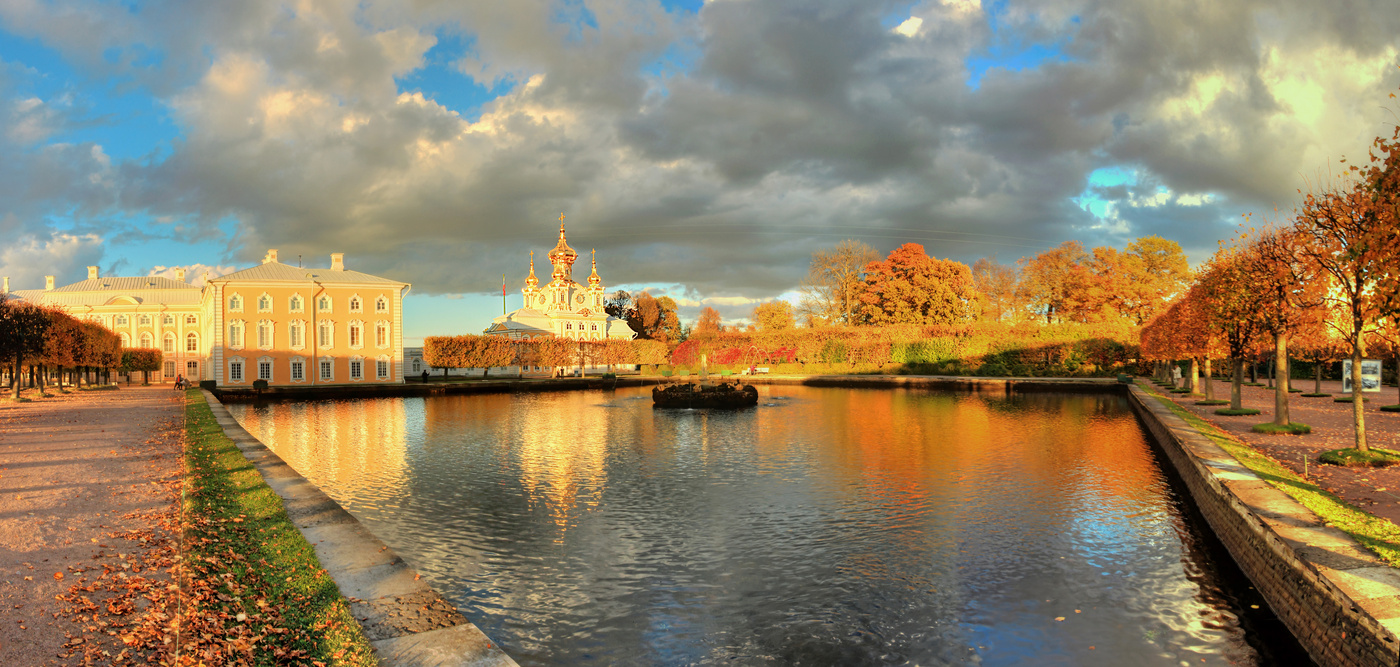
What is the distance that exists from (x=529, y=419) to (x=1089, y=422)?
17746mm

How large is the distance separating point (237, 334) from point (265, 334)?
5.05 ft

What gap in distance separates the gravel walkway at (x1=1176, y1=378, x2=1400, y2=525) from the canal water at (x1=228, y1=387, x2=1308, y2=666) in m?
1.76

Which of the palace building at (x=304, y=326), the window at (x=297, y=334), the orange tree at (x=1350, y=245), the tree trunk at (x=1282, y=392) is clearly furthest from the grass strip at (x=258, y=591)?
the window at (x=297, y=334)

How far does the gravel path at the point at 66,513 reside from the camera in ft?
16.6

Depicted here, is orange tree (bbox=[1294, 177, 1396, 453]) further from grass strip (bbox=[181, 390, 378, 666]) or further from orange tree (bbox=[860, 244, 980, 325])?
orange tree (bbox=[860, 244, 980, 325])

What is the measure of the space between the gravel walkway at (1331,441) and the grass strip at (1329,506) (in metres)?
0.29

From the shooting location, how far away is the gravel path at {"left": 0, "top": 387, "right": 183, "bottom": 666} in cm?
506

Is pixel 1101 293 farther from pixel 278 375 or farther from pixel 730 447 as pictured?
pixel 278 375

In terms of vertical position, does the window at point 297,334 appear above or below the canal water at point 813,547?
above

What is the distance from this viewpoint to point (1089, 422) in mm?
22281

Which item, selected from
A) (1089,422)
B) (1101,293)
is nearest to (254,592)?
(1089,422)

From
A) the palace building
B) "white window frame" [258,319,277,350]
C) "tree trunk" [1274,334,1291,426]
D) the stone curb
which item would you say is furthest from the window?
the stone curb

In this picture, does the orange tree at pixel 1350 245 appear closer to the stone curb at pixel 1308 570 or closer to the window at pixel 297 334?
the stone curb at pixel 1308 570

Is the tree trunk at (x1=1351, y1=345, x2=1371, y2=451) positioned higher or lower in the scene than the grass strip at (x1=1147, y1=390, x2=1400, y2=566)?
higher
